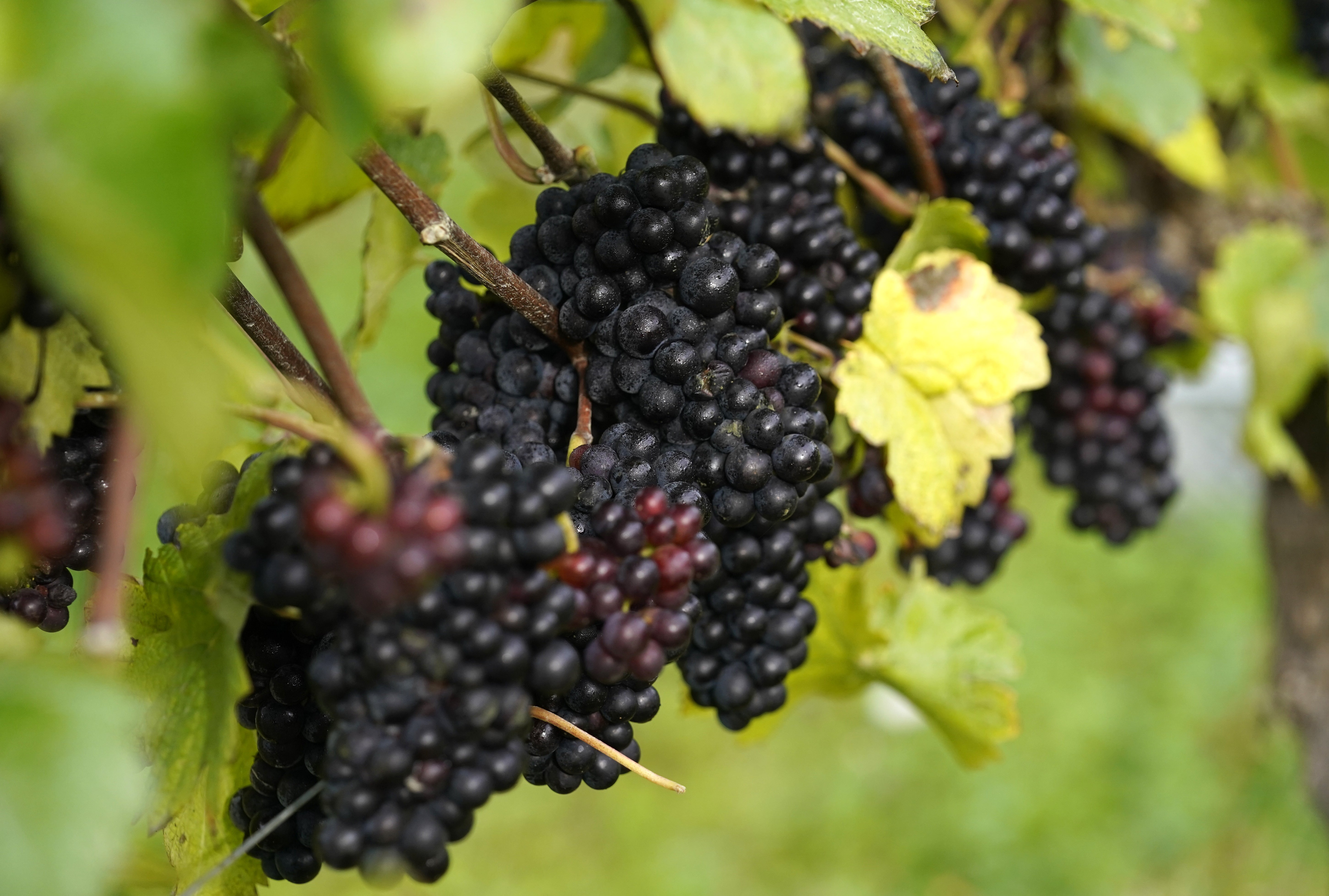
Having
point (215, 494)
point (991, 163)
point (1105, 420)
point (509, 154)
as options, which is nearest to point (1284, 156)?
point (1105, 420)

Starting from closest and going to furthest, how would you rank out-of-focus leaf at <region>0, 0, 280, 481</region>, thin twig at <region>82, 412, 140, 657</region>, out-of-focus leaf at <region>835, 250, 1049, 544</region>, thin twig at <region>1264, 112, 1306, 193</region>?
out-of-focus leaf at <region>0, 0, 280, 481</region>
thin twig at <region>82, 412, 140, 657</region>
out-of-focus leaf at <region>835, 250, 1049, 544</region>
thin twig at <region>1264, 112, 1306, 193</region>

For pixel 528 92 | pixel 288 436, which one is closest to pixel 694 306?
pixel 288 436

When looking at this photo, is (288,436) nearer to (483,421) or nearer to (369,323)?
(483,421)

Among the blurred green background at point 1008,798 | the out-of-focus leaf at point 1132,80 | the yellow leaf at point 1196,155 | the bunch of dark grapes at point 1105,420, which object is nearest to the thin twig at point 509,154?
the bunch of dark grapes at point 1105,420

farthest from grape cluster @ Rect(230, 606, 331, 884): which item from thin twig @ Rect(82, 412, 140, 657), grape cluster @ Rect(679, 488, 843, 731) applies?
grape cluster @ Rect(679, 488, 843, 731)

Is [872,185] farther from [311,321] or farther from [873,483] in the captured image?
[311,321]

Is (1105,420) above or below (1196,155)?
below

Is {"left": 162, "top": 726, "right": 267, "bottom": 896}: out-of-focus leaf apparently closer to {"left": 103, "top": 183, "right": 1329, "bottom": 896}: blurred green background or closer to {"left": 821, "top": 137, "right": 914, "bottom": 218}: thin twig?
{"left": 821, "top": 137, "right": 914, "bottom": 218}: thin twig
